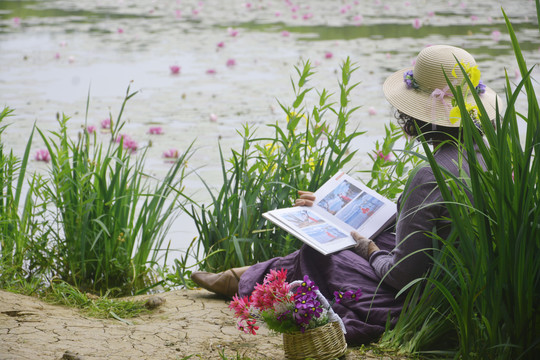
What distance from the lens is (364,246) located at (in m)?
2.17

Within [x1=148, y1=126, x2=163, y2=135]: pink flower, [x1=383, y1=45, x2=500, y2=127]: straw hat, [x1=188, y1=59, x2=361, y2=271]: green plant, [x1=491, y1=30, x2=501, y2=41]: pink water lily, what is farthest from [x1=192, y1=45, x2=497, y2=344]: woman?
[x1=491, y1=30, x2=501, y2=41]: pink water lily

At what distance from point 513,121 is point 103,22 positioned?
27.9 ft

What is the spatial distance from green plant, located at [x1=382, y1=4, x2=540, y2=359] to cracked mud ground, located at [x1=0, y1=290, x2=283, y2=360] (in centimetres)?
57

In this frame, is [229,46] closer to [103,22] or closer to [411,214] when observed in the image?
[103,22]

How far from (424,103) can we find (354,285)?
0.56m

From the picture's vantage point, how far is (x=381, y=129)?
15.9ft

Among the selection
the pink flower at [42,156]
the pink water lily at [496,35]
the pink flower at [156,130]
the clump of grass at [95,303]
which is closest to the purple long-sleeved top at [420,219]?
the clump of grass at [95,303]

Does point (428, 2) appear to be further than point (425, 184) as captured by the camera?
Yes

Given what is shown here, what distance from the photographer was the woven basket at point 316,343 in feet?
5.72

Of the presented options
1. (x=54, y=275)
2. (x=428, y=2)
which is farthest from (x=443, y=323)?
(x=428, y=2)

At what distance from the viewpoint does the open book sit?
85.2 inches

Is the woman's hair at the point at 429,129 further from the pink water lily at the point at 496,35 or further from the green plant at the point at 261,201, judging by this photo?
the pink water lily at the point at 496,35

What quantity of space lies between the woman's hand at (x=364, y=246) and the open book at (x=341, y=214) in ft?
0.07

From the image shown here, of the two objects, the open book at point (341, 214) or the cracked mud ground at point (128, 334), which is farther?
the open book at point (341, 214)
